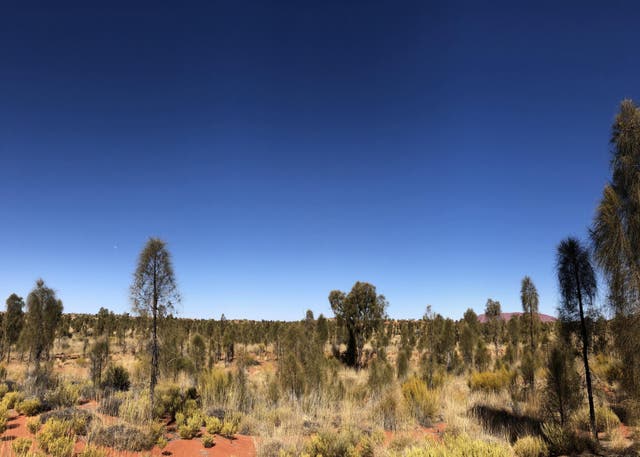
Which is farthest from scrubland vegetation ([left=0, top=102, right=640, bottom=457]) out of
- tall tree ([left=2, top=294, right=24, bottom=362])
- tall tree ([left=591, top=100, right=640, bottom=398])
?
tall tree ([left=2, top=294, right=24, bottom=362])

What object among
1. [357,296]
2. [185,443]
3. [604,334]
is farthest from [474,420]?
[357,296]

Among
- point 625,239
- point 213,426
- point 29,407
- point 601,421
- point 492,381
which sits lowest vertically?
point 492,381

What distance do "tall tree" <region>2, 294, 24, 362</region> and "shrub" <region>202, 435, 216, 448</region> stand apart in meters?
25.3

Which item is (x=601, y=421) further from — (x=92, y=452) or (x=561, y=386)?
(x=92, y=452)

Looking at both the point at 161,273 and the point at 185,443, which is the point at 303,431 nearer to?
the point at 185,443

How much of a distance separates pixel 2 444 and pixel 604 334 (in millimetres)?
14561

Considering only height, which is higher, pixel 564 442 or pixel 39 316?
pixel 39 316

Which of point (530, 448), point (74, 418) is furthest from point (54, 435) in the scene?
point (530, 448)

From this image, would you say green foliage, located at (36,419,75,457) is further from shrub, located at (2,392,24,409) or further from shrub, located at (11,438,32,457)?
shrub, located at (2,392,24,409)

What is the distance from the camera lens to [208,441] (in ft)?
30.4

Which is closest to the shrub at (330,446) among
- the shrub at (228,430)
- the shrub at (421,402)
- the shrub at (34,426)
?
the shrub at (228,430)

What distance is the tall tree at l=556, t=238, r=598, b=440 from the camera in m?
10.6

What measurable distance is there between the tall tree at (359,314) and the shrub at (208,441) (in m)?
21.7

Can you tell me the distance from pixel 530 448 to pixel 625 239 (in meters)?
5.62
